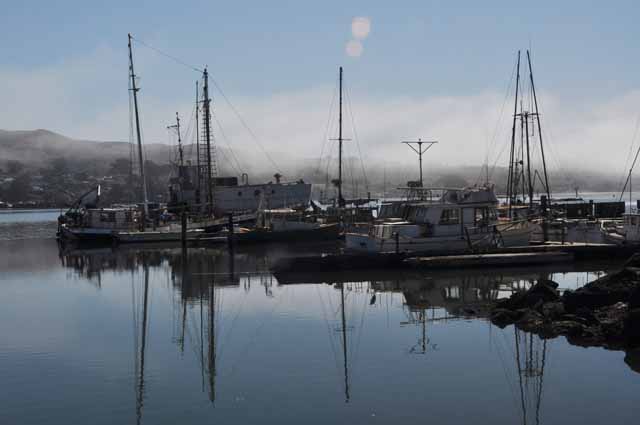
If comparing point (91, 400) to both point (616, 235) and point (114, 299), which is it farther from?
point (616, 235)

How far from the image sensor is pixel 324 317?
22094 mm

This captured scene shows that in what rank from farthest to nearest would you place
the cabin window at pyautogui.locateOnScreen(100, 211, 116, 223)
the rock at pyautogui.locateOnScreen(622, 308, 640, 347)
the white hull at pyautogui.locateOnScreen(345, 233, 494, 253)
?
the cabin window at pyautogui.locateOnScreen(100, 211, 116, 223), the white hull at pyautogui.locateOnScreen(345, 233, 494, 253), the rock at pyautogui.locateOnScreen(622, 308, 640, 347)

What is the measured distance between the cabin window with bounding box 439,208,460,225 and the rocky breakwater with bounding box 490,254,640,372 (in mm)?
12575

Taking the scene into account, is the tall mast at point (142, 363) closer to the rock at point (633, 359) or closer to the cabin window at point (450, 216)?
the rock at point (633, 359)

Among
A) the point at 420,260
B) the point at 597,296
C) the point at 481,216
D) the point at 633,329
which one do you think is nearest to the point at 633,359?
the point at 633,329

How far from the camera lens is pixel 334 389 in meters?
14.2

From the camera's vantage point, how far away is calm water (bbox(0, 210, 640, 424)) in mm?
13016

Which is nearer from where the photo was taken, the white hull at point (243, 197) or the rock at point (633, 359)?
the rock at point (633, 359)

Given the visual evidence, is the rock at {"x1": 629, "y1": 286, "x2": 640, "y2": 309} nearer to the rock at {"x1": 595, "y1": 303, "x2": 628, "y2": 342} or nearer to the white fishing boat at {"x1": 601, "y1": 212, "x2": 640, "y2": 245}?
the rock at {"x1": 595, "y1": 303, "x2": 628, "y2": 342}

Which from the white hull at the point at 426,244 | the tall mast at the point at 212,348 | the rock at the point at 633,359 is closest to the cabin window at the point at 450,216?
the white hull at the point at 426,244

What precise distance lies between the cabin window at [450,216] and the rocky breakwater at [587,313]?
12.6 metres

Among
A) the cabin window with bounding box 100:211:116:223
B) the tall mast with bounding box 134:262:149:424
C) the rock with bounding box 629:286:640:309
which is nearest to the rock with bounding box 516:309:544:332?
the rock with bounding box 629:286:640:309

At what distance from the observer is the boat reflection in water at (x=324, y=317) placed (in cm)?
1542

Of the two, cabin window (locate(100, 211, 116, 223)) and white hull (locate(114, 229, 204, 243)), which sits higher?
cabin window (locate(100, 211, 116, 223))
